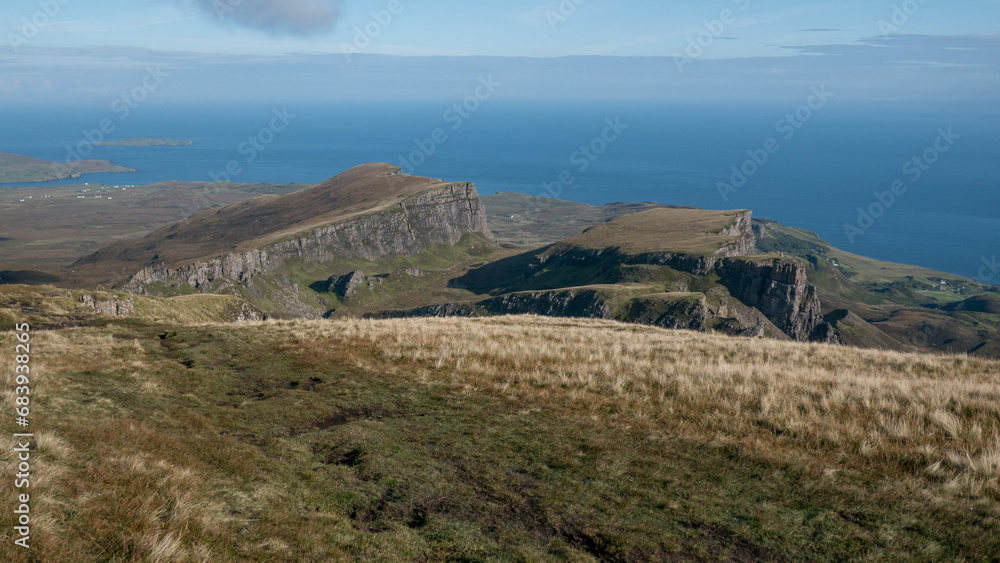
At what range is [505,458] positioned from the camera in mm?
13188

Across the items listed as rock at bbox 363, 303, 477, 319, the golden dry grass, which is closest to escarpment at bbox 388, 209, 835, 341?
rock at bbox 363, 303, 477, 319

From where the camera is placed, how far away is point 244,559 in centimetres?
791

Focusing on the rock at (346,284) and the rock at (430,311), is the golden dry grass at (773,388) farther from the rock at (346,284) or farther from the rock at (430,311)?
the rock at (346,284)

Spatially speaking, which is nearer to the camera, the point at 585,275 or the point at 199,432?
the point at 199,432

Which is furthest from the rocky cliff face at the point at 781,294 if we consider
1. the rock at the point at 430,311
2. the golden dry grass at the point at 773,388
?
the golden dry grass at the point at 773,388

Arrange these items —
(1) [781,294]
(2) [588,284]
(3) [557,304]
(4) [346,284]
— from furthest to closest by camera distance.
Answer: (4) [346,284] < (2) [588,284] < (1) [781,294] < (3) [557,304]

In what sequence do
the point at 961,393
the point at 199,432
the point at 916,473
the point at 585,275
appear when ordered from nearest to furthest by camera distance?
1. the point at 916,473
2. the point at 199,432
3. the point at 961,393
4. the point at 585,275

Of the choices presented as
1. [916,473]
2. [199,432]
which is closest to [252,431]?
[199,432]

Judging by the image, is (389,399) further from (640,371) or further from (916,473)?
(916,473)

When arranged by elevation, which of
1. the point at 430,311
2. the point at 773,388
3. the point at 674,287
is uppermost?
the point at 674,287

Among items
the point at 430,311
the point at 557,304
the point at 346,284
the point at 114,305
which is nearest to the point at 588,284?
the point at 557,304

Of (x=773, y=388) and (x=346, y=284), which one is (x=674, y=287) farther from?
(x=773, y=388)

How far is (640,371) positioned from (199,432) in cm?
1421

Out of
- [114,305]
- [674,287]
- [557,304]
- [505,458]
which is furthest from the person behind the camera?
[674,287]
